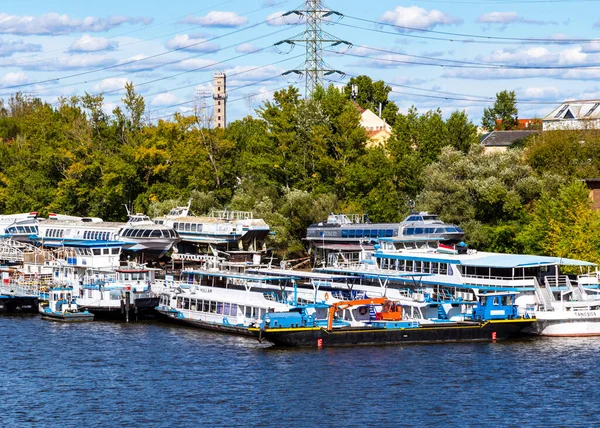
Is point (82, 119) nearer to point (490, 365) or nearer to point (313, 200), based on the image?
point (313, 200)

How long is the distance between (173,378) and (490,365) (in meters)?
20.8

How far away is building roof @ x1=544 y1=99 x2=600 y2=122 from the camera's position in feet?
540

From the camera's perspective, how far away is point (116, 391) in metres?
63.7

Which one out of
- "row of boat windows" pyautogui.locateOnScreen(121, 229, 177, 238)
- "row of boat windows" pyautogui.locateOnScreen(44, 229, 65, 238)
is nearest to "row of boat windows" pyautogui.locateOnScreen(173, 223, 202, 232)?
"row of boat windows" pyautogui.locateOnScreen(121, 229, 177, 238)

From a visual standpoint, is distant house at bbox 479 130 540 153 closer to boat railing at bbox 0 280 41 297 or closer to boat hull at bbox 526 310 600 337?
boat hull at bbox 526 310 600 337

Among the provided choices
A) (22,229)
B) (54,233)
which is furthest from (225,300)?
(22,229)

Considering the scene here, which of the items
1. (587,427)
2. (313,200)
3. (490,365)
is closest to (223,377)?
(490,365)

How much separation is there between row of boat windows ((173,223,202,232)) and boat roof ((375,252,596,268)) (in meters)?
32.0

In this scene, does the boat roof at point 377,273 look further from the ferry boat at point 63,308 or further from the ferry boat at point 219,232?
the ferry boat at point 219,232

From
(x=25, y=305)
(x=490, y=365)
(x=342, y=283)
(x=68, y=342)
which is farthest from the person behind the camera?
(x=25, y=305)

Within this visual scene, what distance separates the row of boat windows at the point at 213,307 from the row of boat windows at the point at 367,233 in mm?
25370

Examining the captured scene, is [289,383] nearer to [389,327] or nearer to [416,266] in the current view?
[389,327]

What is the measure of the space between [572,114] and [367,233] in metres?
70.5

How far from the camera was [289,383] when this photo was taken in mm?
64562
